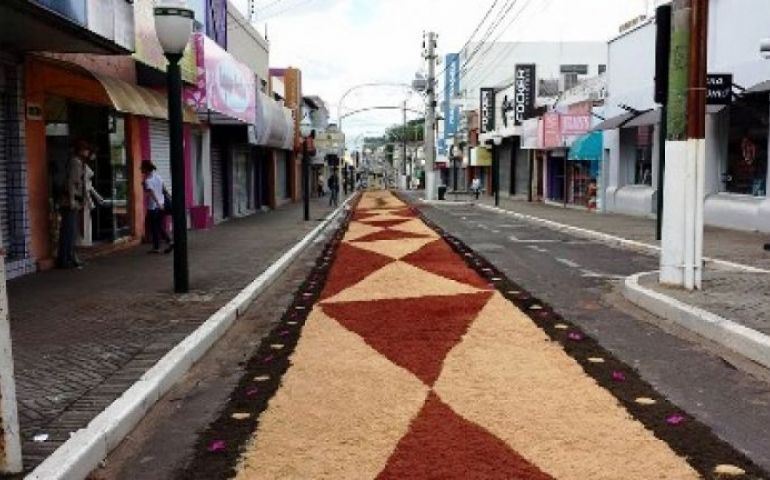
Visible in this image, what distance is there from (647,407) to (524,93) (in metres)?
41.5

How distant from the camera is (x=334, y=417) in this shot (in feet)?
16.1

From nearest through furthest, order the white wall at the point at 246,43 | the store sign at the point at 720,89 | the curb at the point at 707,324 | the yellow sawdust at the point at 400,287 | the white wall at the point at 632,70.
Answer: the curb at the point at 707,324 → the yellow sawdust at the point at 400,287 → the store sign at the point at 720,89 → the white wall at the point at 632,70 → the white wall at the point at 246,43

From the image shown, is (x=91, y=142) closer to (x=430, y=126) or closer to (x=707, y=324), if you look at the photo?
(x=707, y=324)

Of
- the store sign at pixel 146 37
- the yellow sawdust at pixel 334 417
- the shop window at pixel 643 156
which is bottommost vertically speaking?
the yellow sawdust at pixel 334 417

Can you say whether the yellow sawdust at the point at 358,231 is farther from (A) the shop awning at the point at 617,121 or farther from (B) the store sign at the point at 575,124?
(B) the store sign at the point at 575,124

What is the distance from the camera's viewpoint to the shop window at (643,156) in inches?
1030

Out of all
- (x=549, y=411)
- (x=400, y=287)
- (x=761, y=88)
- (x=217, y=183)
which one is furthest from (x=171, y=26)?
(x=217, y=183)

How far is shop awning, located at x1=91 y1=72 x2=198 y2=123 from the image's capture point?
38.8ft

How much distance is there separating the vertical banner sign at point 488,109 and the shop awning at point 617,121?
26092 millimetres

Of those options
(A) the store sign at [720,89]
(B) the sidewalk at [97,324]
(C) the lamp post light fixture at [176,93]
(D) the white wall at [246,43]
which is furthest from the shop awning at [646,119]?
(C) the lamp post light fixture at [176,93]

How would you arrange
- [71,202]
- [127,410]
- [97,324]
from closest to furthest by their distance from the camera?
[127,410] < [97,324] < [71,202]

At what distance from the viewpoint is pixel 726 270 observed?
36.1 ft

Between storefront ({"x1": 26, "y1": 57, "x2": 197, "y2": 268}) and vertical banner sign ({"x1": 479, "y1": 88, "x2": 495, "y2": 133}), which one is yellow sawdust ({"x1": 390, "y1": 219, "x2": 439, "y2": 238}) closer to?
storefront ({"x1": 26, "y1": 57, "x2": 197, "y2": 268})

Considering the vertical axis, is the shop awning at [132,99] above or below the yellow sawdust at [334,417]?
above
